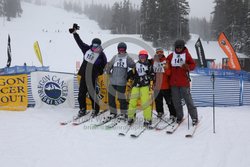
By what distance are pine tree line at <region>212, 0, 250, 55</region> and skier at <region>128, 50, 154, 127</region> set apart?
130 feet

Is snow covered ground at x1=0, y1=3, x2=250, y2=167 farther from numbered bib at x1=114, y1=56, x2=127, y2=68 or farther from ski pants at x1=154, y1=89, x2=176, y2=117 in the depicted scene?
numbered bib at x1=114, y1=56, x2=127, y2=68

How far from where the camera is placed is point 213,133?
5977 millimetres

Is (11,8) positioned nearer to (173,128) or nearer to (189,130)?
(173,128)

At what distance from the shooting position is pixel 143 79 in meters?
6.47

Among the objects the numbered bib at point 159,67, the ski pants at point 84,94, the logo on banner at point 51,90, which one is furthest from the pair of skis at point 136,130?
the logo on banner at point 51,90

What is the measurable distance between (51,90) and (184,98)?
404 cm

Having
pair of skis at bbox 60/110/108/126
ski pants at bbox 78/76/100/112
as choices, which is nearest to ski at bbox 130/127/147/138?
pair of skis at bbox 60/110/108/126

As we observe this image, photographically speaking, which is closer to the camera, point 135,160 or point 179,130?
point 135,160

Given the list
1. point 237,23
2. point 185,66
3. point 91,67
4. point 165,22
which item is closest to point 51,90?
point 91,67

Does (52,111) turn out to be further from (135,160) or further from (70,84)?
(135,160)

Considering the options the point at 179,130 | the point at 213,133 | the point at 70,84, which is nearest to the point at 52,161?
the point at 179,130

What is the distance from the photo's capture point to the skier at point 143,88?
6.41 m

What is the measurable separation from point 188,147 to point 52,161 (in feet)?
7.96

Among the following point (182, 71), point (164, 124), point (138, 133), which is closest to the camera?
point (138, 133)
